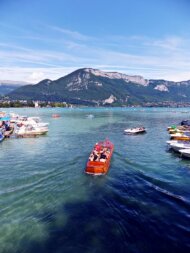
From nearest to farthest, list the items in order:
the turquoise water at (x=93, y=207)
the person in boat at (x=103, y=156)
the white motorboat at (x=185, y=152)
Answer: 1. the turquoise water at (x=93, y=207)
2. the person in boat at (x=103, y=156)
3. the white motorboat at (x=185, y=152)

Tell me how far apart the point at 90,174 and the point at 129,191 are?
271 inches

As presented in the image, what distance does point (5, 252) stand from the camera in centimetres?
1630

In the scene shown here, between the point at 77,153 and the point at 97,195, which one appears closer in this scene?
the point at 97,195

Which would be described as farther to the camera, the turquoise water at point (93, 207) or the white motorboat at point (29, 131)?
the white motorboat at point (29, 131)

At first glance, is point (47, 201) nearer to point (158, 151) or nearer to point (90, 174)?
point (90, 174)

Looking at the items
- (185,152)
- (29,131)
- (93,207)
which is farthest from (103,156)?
(29,131)

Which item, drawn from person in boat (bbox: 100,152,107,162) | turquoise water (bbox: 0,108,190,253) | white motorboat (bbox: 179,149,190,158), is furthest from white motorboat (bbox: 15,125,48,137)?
white motorboat (bbox: 179,149,190,158)

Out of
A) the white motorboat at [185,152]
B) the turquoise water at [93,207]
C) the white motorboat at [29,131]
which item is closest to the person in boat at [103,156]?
the turquoise water at [93,207]

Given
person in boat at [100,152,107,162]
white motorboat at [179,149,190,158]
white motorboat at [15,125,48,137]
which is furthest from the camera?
white motorboat at [15,125,48,137]

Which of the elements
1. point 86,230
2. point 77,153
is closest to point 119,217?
point 86,230

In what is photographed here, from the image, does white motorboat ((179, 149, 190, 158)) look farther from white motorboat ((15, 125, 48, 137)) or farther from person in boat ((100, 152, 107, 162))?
white motorboat ((15, 125, 48, 137))

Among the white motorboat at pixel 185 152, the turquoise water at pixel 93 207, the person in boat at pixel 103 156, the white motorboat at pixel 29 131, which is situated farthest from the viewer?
the white motorboat at pixel 29 131

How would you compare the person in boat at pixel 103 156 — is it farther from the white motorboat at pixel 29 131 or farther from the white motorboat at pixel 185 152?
the white motorboat at pixel 29 131

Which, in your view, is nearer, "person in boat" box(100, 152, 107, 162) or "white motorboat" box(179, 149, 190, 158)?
"person in boat" box(100, 152, 107, 162)
